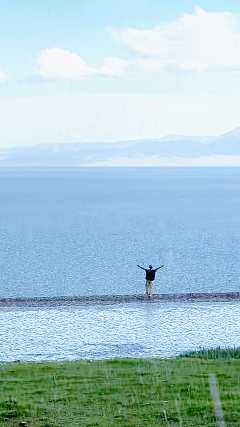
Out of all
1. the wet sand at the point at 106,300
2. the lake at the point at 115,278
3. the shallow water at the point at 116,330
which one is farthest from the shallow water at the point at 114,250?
the shallow water at the point at 116,330

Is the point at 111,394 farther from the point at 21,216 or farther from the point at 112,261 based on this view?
the point at 21,216

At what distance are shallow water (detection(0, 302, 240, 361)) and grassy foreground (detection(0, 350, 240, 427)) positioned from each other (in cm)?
217

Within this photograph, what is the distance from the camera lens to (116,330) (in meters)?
20.4

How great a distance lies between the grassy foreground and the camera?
9.30 metres

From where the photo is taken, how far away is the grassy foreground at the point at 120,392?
9.30 m

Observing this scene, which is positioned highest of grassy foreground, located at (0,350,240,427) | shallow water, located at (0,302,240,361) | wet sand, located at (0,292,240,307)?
grassy foreground, located at (0,350,240,427)

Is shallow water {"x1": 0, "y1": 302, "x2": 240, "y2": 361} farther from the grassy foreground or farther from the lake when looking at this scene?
the grassy foreground

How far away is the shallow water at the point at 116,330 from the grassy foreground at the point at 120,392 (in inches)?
85.3

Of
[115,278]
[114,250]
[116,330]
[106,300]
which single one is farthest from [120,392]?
[114,250]

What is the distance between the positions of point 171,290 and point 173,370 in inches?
926

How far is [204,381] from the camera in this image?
1223cm

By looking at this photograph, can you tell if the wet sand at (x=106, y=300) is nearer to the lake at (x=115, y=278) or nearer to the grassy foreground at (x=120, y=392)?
the lake at (x=115, y=278)

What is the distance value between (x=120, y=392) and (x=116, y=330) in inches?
363

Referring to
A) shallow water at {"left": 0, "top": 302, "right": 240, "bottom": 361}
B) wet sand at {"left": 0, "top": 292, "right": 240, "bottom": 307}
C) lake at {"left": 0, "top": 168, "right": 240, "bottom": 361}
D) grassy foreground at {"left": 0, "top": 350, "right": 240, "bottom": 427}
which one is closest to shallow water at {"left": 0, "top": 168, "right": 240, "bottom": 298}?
lake at {"left": 0, "top": 168, "right": 240, "bottom": 361}
